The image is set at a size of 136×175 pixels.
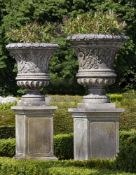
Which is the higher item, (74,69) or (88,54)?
(88,54)

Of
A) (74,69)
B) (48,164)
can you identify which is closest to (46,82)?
(48,164)

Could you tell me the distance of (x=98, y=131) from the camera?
11.8 m

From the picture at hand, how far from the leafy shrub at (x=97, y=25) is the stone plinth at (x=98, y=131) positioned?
1120 mm

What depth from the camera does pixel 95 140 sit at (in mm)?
11797

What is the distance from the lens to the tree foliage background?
35.8 meters

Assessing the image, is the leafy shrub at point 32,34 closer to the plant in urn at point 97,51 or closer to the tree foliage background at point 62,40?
the plant in urn at point 97,51

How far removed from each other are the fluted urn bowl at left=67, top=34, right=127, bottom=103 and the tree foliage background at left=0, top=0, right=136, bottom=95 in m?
23.4

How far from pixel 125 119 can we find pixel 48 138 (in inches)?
232

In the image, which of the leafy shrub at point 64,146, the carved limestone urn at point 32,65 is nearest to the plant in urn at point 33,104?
the carved limestone urn at point 32,65

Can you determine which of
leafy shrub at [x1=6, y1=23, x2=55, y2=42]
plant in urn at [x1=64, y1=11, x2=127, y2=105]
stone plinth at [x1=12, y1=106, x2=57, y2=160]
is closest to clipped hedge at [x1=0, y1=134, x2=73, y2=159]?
stone plinth at [x1=12, y1=106, x2=57, y2=160]

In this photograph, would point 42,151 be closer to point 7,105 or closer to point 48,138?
point 48,138

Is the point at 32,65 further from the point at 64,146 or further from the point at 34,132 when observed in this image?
the point at 64,146

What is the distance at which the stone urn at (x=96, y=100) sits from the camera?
11.7 m

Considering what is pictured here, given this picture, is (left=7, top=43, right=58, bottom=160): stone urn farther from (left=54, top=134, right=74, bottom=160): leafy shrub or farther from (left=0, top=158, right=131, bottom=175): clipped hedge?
(left=0, top=158, right=131, bottom=175): clipped hedge
